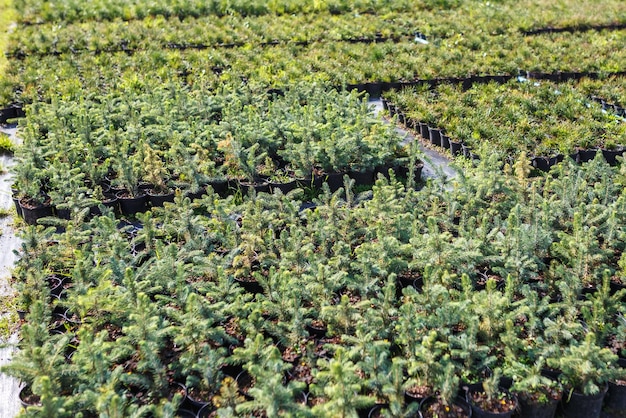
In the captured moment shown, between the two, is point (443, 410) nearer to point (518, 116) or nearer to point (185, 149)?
point (185, 149)

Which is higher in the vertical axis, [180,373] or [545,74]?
[545,74]

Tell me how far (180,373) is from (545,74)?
11.2 metres

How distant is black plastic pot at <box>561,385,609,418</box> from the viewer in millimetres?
5086

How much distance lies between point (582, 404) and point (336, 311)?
2207mm

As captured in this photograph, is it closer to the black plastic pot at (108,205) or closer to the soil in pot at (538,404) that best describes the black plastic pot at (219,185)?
the black plastic pot at (108,205)

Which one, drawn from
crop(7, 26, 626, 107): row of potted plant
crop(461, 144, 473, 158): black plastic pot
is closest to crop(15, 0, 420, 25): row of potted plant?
crop(7, 26, 626, 107): row of potted plant

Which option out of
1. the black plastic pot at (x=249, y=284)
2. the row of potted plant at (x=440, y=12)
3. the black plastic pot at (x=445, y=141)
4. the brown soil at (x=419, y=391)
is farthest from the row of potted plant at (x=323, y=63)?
the brown soil at (x=419, y=391)

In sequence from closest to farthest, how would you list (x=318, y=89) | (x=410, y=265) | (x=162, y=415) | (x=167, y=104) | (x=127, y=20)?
(x=162, y=415), (x=410, y=265), (x=167, y=104), (x=318, y=89), (x=127, y=20)

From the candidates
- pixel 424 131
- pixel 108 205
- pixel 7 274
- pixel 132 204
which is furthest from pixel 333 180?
pixel 7 274

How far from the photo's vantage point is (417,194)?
7629 millimetres

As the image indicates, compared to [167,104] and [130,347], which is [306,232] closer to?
[130,347]

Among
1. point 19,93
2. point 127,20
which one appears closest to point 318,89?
point 19,93

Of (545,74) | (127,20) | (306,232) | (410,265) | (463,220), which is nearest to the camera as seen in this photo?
(410,265)

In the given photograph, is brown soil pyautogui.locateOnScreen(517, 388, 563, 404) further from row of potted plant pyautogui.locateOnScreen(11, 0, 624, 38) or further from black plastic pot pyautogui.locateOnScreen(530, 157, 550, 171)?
row of potted plant pyautogui.locateOnScreen(11, 0, 624, 38)
